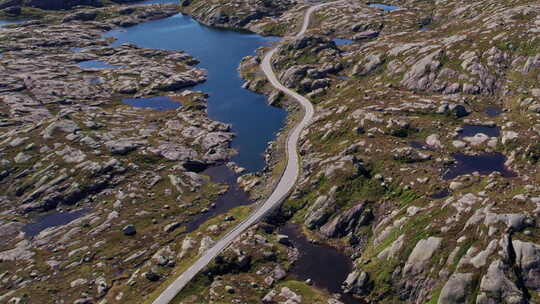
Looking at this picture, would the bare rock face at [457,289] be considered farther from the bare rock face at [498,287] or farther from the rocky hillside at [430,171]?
the bare rock face at [498,287]

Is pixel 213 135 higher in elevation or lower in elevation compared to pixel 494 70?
lower

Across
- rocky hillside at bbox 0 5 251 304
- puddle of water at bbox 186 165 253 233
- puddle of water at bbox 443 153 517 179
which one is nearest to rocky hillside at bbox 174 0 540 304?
puddle of water at bbox 443 153 517 179

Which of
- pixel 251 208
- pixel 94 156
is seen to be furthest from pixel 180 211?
pixel 94 156

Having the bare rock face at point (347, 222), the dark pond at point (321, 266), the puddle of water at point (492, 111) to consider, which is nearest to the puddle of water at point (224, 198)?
the dark pond at point (321, 266)

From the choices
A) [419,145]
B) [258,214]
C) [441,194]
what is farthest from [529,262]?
[258,214]

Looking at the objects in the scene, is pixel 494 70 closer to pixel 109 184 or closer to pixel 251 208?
pixel 251 208

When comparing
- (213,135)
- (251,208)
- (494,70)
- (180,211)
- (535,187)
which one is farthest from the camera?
(213,135)
